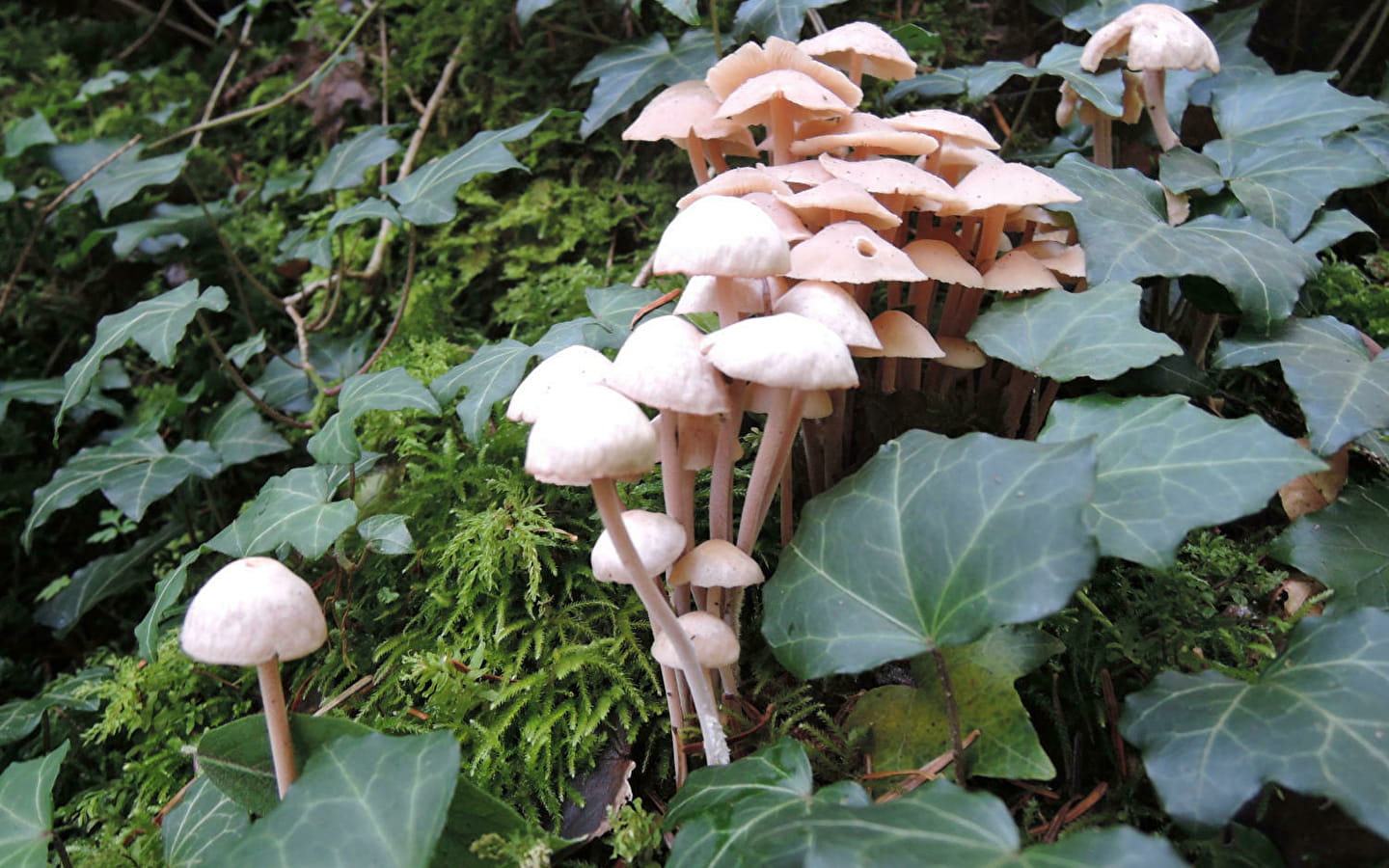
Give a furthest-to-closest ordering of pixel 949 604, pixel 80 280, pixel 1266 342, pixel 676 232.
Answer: pixel 80 280
pixel 1266 342
pixel 676 232
pixel 949 604

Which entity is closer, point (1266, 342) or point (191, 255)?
point (1266, 342)

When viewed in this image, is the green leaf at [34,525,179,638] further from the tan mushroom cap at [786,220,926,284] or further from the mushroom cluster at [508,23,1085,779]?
the tan mushroom cap at [786,220,926,284]

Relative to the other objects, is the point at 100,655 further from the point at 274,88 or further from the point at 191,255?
the point at 274,88

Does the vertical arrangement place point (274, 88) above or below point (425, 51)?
below

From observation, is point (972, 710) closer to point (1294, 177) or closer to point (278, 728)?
point (278, 728)

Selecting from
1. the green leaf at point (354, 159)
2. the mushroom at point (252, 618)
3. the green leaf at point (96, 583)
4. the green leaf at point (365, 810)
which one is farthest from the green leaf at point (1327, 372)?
the green leaf at point (96, 583)

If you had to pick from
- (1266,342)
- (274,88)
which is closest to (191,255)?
(274,88)

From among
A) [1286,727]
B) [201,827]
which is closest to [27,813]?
[201,827]
